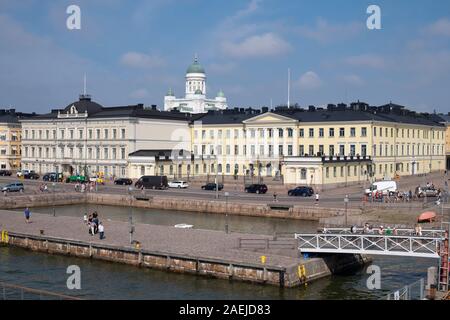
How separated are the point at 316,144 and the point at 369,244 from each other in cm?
4989

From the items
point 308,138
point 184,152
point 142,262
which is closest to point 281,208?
point 142,262

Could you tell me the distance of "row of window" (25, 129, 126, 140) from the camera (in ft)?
279

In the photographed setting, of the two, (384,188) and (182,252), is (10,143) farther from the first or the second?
(182,252)

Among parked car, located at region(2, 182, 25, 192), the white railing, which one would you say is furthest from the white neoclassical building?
the white railing

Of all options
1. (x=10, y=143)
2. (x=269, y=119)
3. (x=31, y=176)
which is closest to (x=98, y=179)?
(x=31, y=176)

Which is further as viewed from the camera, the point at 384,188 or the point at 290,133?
the point at 290,133

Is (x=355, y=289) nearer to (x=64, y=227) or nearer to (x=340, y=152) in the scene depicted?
(x=64, y=227)

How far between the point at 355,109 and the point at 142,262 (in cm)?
5571

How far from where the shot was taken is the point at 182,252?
104 ft

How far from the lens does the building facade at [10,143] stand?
107812mm

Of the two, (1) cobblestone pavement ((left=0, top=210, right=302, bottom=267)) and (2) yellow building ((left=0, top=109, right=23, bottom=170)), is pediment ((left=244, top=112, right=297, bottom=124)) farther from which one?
(2) yellow building ((left=0, top=109, right=23, bottom=170))

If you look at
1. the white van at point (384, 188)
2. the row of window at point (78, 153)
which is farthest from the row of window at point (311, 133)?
the white van at point (384, 188)

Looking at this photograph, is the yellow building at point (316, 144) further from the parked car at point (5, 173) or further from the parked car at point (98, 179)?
the parked car at point (5, 173)

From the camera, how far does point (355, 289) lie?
2848 cm
